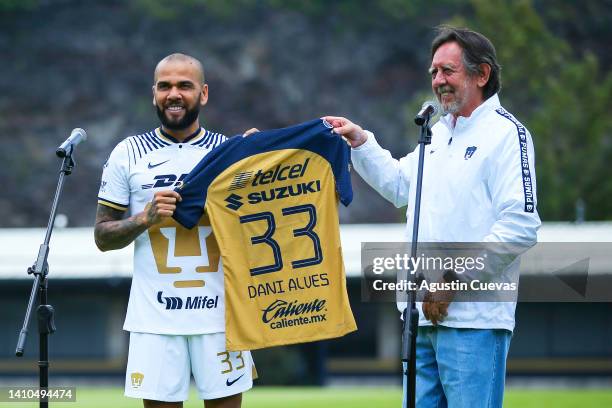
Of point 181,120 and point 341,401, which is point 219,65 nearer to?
point 341,401

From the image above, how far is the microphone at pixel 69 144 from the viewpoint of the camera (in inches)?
239

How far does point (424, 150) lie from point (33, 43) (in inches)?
2360

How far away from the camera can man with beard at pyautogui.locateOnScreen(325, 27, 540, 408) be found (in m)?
5.59

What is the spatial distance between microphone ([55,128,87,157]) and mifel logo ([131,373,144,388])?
1.21 m

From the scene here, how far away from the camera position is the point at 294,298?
6.25 m

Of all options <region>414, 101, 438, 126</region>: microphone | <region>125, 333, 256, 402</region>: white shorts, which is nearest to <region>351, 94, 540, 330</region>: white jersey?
<region>414, 101, 438, 126</region>: microphone

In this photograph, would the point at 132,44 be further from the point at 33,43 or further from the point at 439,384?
the point at 439,384

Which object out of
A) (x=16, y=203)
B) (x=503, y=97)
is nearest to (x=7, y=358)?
(x=503, y=97)

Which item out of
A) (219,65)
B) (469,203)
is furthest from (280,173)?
(219,65)

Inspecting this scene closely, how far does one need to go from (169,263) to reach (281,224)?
64cm

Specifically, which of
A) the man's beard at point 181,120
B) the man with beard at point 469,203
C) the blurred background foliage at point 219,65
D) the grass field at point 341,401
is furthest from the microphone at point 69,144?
the blurred background foliage at point 219,65

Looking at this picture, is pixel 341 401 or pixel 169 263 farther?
pixel 341 401

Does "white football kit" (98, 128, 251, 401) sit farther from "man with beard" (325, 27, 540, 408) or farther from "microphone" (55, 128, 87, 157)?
"man with beard" (325, 27, 540, 408)

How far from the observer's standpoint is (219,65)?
199ft
